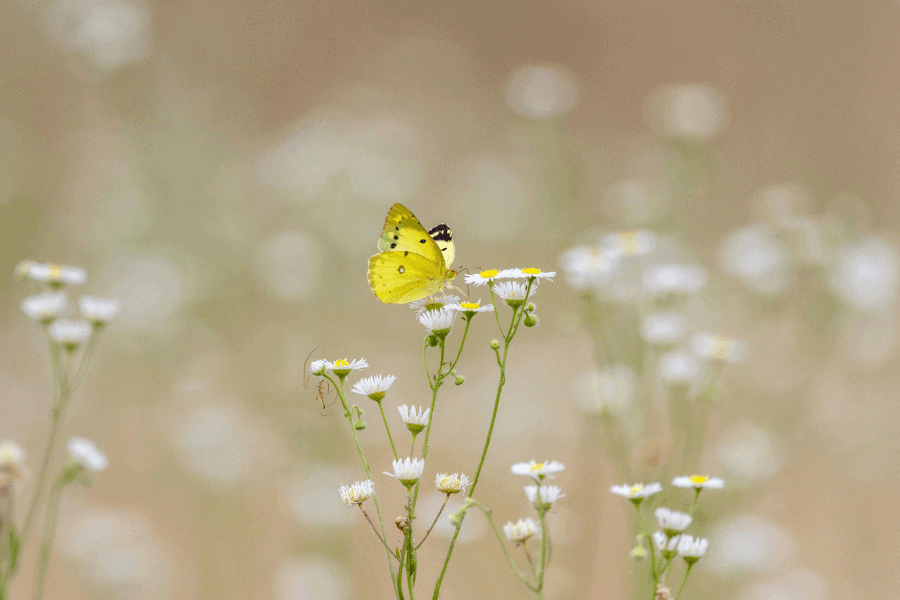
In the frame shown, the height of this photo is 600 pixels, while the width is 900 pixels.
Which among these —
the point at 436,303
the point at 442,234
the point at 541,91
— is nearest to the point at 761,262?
the point at 541,91

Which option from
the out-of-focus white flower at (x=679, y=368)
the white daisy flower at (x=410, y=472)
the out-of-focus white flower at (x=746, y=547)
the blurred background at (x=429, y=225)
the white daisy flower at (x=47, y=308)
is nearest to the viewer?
the white daisy flower at (x=410, y=472)

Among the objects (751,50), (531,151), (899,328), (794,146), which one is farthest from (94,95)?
(899,328)

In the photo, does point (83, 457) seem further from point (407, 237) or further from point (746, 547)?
point (746, 547)

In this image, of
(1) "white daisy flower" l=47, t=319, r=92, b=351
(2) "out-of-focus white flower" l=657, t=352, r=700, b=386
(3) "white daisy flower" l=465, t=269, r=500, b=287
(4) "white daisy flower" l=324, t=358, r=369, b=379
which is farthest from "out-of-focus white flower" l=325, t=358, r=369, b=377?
(2) "out-of-focus white flower" l=657, t=352, r=700, b=386

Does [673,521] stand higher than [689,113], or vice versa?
[689,113]

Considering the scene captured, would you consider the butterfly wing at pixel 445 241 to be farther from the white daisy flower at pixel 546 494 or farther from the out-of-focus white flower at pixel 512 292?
the white daisy flower at pixel 546 494

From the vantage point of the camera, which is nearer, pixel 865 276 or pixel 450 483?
pixel 450 483

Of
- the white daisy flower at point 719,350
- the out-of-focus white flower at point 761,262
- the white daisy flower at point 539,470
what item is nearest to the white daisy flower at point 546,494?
the white daisy flower at point 539,470
